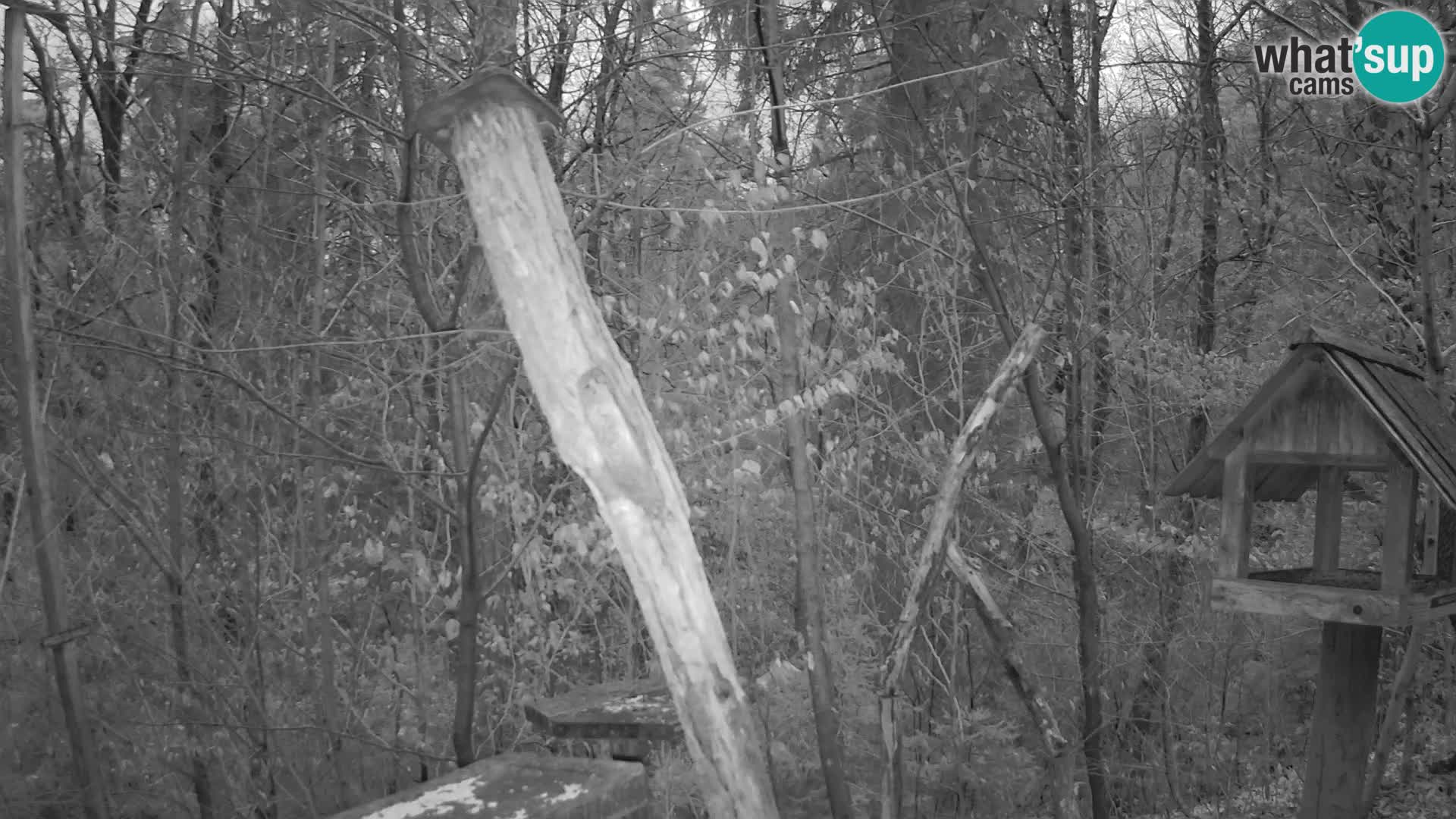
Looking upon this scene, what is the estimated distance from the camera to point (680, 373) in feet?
25.7

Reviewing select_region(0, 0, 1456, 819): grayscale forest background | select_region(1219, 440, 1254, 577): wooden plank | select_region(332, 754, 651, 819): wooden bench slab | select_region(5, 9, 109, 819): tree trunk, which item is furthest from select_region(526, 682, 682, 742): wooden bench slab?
select_region(1219, 440, 1254, 577): wooden plank

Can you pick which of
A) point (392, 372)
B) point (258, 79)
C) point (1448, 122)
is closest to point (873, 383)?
point (392, 372)

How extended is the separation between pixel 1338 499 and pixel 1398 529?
0.56 m

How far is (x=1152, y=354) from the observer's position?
9117 mm

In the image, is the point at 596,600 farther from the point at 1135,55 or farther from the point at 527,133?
the point at 1135,55

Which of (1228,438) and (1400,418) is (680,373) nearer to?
(1228,438)

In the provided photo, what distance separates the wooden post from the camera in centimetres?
254

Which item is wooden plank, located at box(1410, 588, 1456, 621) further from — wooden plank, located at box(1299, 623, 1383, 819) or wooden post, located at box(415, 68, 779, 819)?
wooden post, located at box(415, 68, 779, 819)

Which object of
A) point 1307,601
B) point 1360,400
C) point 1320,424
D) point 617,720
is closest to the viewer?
point 617,720

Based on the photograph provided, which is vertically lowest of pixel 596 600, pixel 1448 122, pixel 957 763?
pixel 957 763

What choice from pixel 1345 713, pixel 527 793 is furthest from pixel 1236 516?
pixel 527 793

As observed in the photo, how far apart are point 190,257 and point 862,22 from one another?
15.4ft

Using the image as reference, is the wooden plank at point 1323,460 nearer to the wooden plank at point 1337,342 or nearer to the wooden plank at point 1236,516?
the wooden plank at point 1236,516

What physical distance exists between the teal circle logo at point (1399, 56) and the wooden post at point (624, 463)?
5127mm
